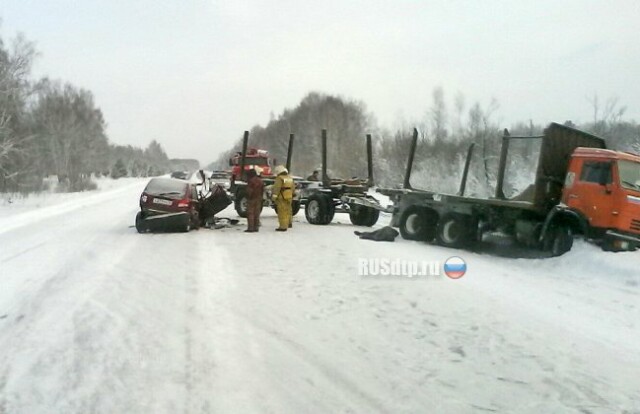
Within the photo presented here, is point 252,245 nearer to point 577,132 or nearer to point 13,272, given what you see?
point 13,272

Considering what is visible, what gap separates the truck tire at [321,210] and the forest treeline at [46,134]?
2674cm

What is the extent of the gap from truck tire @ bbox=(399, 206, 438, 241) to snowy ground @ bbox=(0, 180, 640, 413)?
145 inches

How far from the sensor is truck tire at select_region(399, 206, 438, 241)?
13383 mm

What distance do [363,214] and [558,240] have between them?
6798mm

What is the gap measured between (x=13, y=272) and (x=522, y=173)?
1039 centimetres

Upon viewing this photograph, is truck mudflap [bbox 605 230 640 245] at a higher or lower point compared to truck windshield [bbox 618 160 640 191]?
lower

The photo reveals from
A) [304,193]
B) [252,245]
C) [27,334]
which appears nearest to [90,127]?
[304,193]

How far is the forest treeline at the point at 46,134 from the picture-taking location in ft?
119

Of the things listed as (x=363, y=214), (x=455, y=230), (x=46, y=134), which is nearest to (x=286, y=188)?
(x=363, y=214)

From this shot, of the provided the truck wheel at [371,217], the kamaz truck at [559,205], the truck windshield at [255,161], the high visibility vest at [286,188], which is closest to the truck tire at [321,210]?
the truck wheel at [371,217]

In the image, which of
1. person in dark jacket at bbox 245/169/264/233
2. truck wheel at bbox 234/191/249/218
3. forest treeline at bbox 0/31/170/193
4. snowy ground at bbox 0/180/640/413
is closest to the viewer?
snowy ground at bbox 0/180/640/413

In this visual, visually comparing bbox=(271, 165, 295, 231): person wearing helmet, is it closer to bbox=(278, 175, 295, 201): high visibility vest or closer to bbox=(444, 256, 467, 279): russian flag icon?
bbox=(278, 175, 295, 201): high visibility vest

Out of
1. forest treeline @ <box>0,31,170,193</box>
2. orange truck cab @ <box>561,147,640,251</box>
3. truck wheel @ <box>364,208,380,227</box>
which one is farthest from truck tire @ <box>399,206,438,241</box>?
forest treeline @ <box>0,31,170,193</box>

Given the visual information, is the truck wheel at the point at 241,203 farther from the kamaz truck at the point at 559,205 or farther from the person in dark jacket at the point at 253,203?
the kamaz truck at the point at 559,205
